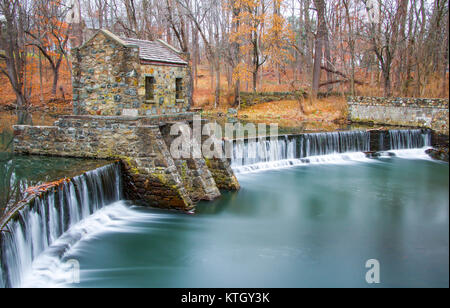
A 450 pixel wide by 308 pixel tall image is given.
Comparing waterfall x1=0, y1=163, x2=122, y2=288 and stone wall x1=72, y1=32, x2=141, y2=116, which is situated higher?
stone wall x1=72, y1=32, x2=141, y2=116

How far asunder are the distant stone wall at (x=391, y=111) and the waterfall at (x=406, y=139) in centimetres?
57

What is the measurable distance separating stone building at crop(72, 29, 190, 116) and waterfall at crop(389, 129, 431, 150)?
1249 centimetres

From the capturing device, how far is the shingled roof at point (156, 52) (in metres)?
11.2

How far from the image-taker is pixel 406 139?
61.1 feet

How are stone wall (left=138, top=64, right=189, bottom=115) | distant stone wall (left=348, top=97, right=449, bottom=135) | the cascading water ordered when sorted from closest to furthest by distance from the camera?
stone wall (left=138, top=64, right=189, bottom=115), the cascading water, distant stone wall (left=348, top=97, right=449, bottom=135)

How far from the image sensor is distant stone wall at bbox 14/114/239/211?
10.2 meters

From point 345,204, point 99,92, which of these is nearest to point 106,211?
point 99,92

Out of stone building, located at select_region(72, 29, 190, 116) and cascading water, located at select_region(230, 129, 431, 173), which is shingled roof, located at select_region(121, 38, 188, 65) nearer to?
stone building, located at select_region(72, 29, 190, 116)

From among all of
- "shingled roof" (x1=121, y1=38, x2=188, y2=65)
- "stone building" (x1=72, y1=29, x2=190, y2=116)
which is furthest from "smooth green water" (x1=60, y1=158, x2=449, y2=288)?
"shingled roof" (x1=121, y1=38, x2=188, y2=65)

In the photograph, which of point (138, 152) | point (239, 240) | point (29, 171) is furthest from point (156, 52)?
point (239, 240)

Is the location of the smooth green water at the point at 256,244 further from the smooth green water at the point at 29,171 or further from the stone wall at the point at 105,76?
the stone wall at the point at 105,76

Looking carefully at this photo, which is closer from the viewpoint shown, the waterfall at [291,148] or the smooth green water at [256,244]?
the smooth green water at [256,244]

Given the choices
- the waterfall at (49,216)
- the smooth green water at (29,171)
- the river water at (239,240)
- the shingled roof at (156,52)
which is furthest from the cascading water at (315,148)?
the smooth green water at (29,171)
